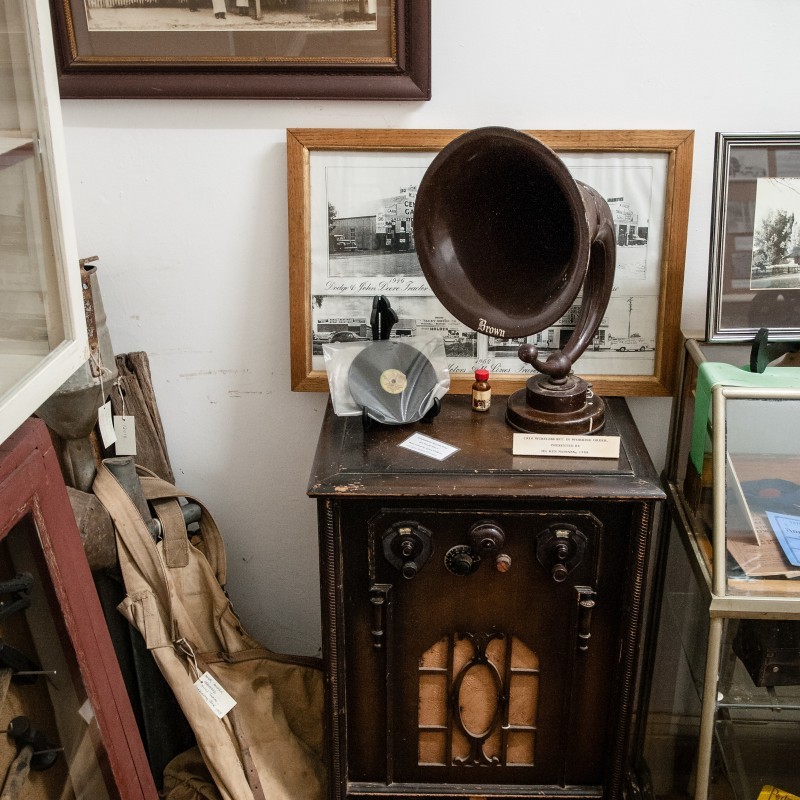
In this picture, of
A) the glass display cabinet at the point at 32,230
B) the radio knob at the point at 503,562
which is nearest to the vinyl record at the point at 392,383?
the radio knob at the point at 503,562

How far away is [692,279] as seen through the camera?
6.95 ft

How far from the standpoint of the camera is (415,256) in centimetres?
210

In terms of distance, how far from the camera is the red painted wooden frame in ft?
4.77

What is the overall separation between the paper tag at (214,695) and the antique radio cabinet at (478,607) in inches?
10.0

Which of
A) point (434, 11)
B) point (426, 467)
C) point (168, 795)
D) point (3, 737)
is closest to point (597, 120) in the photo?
point (434, 11)

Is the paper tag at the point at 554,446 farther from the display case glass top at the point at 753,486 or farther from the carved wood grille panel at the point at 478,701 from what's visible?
the carved wood grille panel at the point at 478,701

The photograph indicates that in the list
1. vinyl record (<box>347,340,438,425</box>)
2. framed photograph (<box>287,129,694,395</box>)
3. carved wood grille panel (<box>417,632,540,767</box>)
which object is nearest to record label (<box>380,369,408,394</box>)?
vinyl record (<box>347,340,438,425</box>)

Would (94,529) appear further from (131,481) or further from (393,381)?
(393,381)

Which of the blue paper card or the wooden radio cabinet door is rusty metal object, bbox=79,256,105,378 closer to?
the wooden radio cabinet door

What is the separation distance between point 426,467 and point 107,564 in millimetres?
753

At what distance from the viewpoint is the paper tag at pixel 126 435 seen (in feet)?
6.94

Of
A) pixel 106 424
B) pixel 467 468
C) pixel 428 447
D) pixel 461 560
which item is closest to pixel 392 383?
pixel 428 447

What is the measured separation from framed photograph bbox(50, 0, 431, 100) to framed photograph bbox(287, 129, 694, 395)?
0.11 meters

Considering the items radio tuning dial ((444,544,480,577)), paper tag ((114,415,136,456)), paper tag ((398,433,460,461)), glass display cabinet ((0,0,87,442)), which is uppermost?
glass display cabinet ((0,0,87,442))
